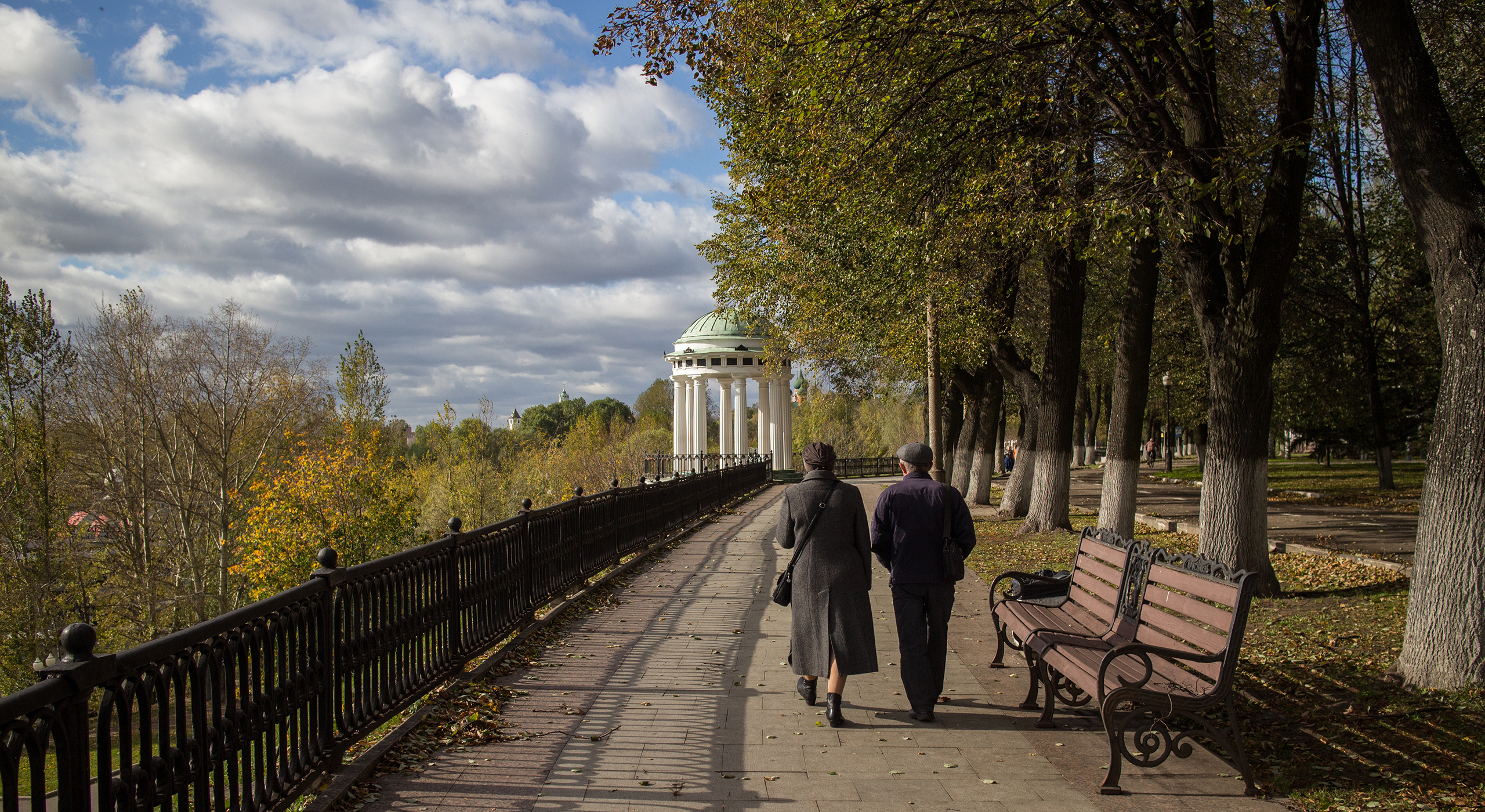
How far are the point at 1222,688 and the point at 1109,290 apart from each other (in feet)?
75.3

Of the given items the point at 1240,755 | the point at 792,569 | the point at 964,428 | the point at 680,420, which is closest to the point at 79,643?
the point at 792,569

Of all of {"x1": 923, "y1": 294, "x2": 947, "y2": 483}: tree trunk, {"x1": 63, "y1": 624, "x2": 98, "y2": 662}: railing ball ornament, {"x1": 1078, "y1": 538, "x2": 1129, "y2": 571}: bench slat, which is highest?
{"x1": 923, "y1": 294, "x2": 947, "y2": 483}: tree trunk

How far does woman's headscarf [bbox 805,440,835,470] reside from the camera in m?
5.78

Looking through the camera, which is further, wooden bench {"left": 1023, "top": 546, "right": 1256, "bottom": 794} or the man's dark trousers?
the man's dark trousers

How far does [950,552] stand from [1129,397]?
796cm

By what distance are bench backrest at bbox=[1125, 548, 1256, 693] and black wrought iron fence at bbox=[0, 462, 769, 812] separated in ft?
13.4

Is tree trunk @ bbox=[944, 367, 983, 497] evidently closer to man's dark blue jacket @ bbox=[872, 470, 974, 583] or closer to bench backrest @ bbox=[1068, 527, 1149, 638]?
bench backrest @ bbox=[1068, 527, 1149, 638]

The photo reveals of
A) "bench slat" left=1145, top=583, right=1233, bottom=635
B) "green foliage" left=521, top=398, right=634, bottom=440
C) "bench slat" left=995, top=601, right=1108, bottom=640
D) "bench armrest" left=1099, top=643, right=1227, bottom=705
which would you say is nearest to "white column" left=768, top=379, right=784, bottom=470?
"bench slat" left=995, top=601, right=1108, bottom=640

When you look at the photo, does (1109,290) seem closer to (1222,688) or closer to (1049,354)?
(1049,354)

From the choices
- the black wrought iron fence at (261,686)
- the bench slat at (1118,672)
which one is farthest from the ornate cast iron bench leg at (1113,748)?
the black wrought iron fence at (261,686)

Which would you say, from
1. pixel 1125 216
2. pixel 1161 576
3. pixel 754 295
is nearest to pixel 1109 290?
pixel 754 295

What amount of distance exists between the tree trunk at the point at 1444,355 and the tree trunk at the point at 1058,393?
8.13 metres

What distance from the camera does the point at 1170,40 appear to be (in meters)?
8.74

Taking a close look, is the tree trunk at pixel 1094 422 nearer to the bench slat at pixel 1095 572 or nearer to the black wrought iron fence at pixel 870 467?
the black wrought iron fence at pixel 870 467
